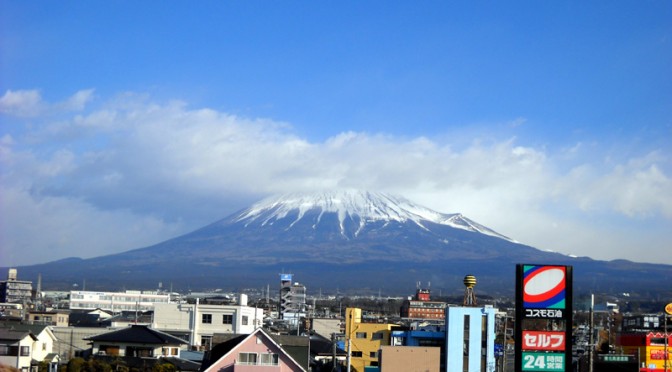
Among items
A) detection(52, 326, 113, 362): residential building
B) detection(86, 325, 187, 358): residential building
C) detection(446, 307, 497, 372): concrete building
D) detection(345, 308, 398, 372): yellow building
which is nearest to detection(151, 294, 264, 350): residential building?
detection(52, 326, 113, 362): residential building

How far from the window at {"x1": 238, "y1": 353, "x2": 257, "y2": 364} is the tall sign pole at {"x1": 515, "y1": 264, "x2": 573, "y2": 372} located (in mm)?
10640

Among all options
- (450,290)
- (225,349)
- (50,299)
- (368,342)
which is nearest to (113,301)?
(50,299)

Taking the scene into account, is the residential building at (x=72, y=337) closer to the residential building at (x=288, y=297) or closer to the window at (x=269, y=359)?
the window at (x=269, y=359)

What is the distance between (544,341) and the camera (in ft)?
64.1

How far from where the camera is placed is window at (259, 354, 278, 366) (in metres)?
28.2

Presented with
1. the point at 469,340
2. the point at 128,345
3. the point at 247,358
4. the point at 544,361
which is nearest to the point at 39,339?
the point at 128,345

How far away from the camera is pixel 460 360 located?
39.0 metres

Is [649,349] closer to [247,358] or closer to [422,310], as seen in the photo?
[247,358]

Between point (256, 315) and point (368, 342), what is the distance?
279 inches

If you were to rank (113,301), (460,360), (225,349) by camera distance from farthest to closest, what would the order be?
(113,301), (460,360), (225,349)

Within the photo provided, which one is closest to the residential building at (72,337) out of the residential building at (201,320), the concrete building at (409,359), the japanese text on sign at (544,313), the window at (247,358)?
the residential building at (201,320)

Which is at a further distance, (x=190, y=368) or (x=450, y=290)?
(x=450, y=290)

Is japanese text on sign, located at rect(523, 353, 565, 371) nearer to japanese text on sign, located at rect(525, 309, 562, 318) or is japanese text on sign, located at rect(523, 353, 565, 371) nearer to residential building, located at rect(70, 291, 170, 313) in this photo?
japanese text on sign, located at rect(525, 309, 562, 318)

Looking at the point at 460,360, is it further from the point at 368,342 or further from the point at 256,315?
the point at 256,315
